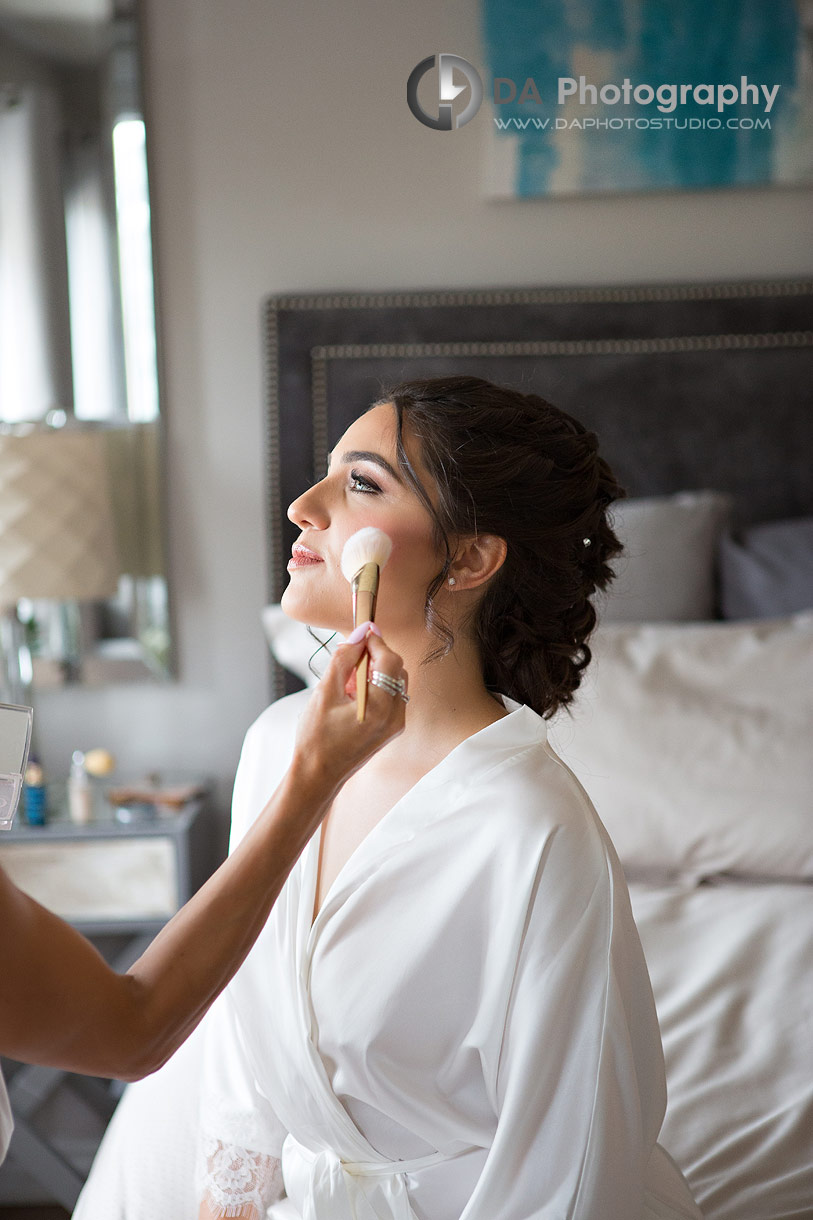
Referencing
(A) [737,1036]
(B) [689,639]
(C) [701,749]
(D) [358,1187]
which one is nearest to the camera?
(D) [358,1187]

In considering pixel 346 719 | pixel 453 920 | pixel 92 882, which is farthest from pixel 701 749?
pixel 92 882

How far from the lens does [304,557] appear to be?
1155mm

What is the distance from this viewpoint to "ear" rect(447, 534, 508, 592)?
116 centimetres

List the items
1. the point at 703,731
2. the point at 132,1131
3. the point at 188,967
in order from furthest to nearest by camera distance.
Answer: the point at 703,731, the point at 132,1131, the point at 188,967

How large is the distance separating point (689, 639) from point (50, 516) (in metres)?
1.35

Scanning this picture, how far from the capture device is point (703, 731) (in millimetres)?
1844

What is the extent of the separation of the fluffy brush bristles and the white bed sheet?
834 mm

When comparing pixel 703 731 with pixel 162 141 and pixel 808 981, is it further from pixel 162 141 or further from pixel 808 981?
pixel 162 141

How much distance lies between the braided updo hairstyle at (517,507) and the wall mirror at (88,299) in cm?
130

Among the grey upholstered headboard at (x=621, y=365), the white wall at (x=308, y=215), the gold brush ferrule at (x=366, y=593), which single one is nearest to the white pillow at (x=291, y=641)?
the grey upholstered headboard at (x=621, y=365)

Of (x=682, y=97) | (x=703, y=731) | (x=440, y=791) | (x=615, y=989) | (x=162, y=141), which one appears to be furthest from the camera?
(x=162, y=141)

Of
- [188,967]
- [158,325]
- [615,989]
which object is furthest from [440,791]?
[158,325]

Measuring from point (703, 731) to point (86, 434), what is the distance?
4.77 feet

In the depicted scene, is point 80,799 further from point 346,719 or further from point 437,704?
point 346,719
